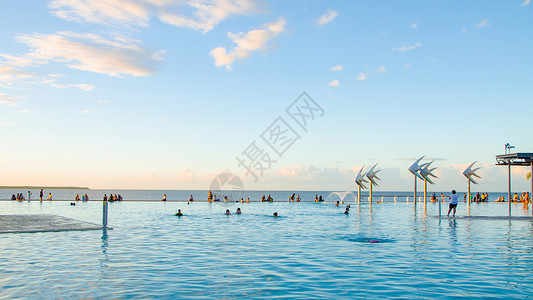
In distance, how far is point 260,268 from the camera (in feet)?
49.2

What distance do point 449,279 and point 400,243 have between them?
819 centimetres

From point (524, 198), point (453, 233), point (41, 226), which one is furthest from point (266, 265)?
point (524, 198)

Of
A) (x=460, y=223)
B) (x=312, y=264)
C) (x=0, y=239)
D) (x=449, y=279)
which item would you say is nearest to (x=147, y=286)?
(x=312, y=264)

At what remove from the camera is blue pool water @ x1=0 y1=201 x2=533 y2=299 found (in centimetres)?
1176

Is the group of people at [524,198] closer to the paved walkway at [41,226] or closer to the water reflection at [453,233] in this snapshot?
the water reflection at [453,233]

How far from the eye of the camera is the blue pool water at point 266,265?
1176 centimetres

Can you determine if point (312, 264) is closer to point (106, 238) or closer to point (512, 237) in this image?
point (106, 238)

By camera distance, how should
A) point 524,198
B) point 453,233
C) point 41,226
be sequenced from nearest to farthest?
1. point 453,233
2. point 41,226
3. point 524,198

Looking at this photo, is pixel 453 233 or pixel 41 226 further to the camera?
→ pixel 41 226

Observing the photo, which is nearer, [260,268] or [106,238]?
[260,268]

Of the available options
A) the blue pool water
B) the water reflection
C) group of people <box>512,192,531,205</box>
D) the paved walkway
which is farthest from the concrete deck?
group of people <box>512,192,531,205</box>

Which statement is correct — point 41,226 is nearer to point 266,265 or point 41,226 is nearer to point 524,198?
point 266,265

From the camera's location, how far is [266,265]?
51.0ft

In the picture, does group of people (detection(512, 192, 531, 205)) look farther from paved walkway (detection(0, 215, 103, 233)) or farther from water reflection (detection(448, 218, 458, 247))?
paved walkway (detection(0, 215, 103, 233))
